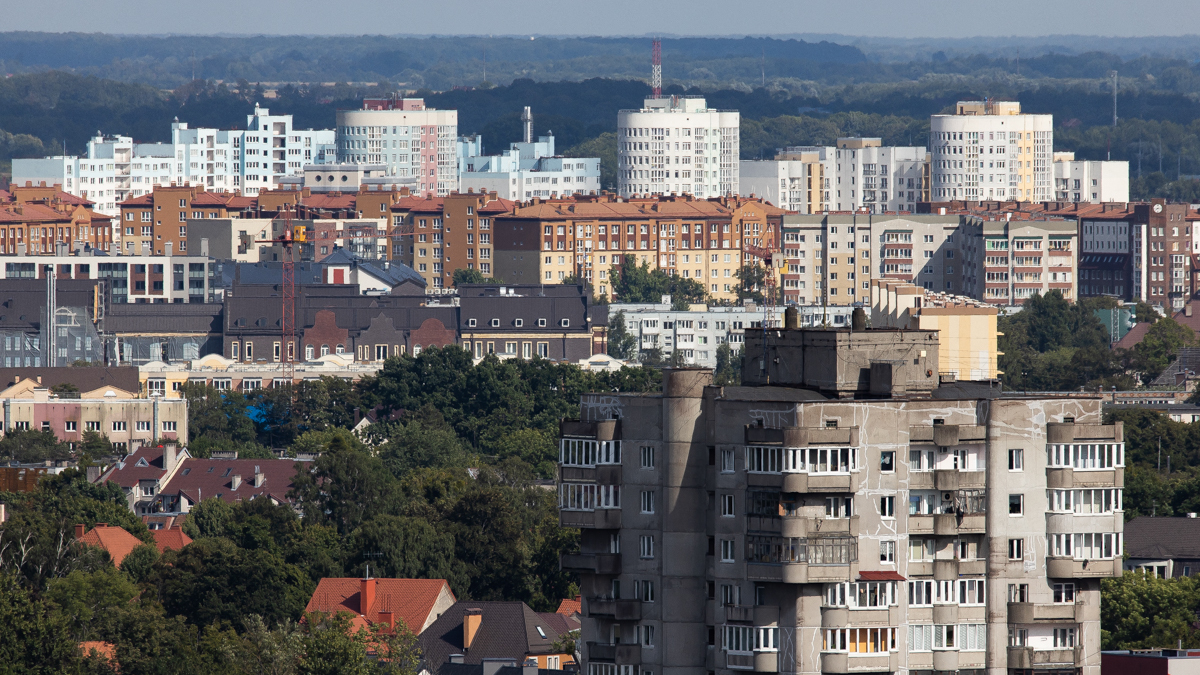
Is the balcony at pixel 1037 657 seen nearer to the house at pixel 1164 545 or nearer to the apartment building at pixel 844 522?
the apartment building at pixel 844 522

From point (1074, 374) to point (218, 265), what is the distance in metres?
61.4

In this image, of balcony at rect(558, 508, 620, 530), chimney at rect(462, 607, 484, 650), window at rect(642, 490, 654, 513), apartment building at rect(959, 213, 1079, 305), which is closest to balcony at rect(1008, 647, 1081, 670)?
window at rect(642, 490, 654, 513)

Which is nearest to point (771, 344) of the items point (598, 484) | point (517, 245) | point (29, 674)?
point (598, 484)

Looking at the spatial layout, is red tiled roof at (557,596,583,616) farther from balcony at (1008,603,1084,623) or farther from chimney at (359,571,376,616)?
balcony at (1008,603,1084,623)

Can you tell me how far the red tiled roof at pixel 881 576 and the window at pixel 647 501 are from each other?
382 cm

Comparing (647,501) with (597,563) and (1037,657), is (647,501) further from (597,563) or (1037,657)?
(1037,657)

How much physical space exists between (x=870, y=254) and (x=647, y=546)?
150 m

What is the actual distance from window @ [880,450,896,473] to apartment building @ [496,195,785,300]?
149403 millimetres

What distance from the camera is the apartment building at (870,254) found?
630 ft

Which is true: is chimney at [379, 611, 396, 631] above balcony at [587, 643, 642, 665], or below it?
below

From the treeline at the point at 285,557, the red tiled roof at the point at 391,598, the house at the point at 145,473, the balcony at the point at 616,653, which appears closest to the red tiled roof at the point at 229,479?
the house at the point at 145,473

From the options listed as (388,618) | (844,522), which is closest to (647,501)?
(844,522)

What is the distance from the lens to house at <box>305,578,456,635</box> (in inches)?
2596

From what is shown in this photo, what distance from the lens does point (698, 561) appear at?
4378 centimetres
